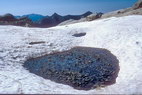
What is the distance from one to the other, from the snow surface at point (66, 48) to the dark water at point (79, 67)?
0.72m

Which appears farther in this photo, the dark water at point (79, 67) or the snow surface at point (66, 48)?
the dark water at point (79, 67)

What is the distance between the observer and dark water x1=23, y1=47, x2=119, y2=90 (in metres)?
16.5

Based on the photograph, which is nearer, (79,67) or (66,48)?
(79,67)

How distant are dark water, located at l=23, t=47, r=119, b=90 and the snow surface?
2.36 feet

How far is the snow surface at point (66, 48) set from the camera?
14.7 meters

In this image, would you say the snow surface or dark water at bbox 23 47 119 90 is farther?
dark water at bbox 23 47 119 90

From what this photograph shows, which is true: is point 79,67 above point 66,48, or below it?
below

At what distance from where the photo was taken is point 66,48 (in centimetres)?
2428

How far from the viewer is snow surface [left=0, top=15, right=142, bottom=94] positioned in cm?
1470

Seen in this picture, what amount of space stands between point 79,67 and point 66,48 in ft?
18.3

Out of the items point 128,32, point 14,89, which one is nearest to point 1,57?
point 14,89

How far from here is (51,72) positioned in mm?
18047

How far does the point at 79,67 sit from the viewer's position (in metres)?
19.0

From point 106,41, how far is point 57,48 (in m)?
5.38
